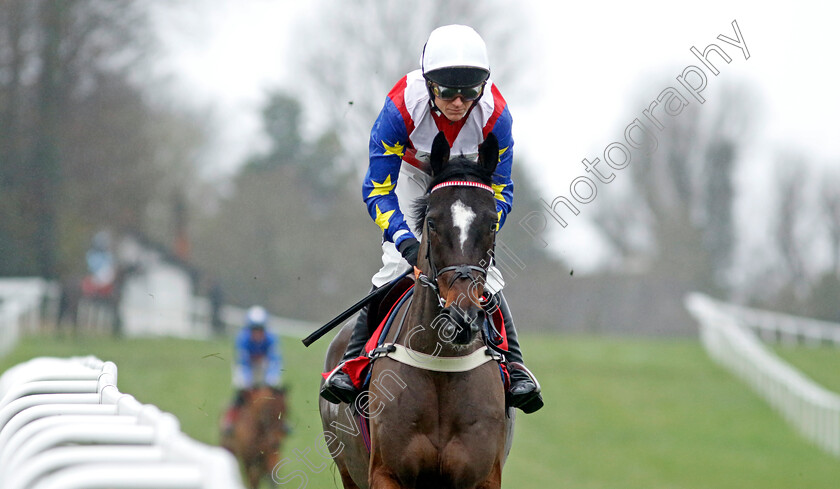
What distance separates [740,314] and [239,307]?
42.8 ft

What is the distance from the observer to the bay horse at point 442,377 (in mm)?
3699

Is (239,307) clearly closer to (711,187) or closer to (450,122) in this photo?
(711,187)

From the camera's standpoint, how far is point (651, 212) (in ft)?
114

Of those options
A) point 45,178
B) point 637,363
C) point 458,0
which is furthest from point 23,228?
point 637,363

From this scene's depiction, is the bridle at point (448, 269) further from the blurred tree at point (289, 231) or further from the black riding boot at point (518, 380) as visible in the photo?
the blurred tree at point (289, 231)

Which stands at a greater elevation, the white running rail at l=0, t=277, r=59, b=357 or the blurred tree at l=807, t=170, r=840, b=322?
the blurred tree at l=807, t=170, r=840, b=322

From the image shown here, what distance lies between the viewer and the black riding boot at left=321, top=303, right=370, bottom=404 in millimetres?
4250

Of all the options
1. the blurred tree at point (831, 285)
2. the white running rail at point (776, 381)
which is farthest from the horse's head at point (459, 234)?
the blurred tree at point (831, 285)

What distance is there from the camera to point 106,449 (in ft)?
7.60

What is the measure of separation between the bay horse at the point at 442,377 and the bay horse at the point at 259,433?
13.7 feet

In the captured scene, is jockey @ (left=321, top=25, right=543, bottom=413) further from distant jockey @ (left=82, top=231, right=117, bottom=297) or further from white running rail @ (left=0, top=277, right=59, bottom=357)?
distant jockey @ (left=82, top=231, right=117, bottom=297)

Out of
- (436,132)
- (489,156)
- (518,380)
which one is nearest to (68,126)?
(436,132)

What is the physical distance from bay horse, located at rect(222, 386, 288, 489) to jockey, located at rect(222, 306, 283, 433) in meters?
0.18

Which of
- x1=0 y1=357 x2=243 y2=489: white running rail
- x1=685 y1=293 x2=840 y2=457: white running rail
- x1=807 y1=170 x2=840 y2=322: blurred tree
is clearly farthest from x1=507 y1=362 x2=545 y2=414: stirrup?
x1=807 y1=170 x2=840 y2=322: blurred tree
